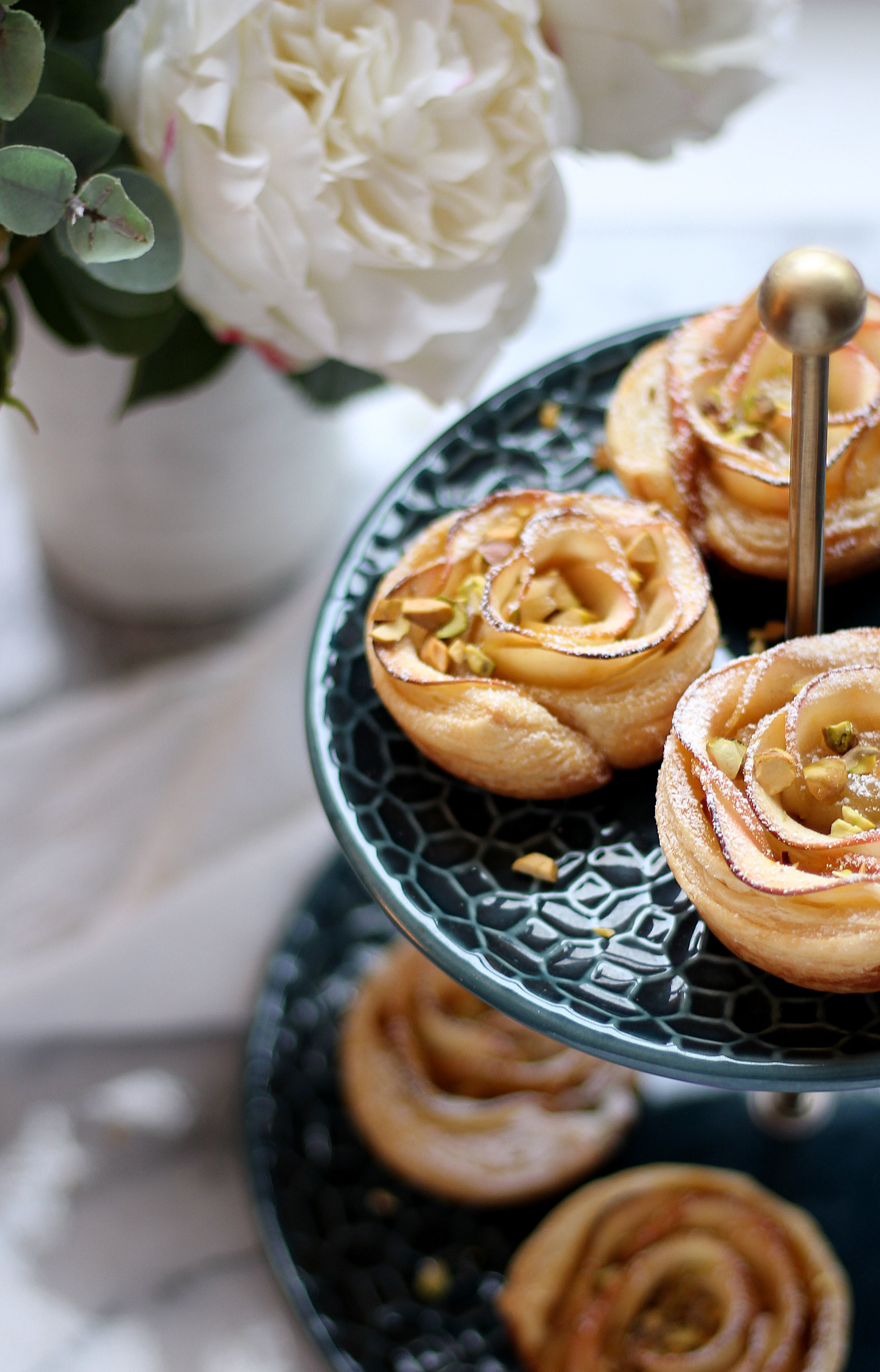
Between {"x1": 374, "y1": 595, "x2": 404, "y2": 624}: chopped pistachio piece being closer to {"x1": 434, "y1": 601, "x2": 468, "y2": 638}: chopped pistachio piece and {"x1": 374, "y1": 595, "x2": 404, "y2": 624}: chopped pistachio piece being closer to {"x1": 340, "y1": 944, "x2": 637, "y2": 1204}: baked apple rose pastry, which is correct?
{"x1": 434, "y1": 601, "x2": 468, "y2": 638}: chopped pistachio piece

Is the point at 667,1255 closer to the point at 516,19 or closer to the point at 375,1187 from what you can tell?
the point at 375,1187

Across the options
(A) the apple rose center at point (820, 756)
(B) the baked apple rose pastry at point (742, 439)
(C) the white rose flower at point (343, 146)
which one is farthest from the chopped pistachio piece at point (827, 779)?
(C) the white rose flower at point (343, 146)

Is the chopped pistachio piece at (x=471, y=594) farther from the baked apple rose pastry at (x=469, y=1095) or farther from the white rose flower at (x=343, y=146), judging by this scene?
the baked apple rose pastry at (x=469, y=1095)

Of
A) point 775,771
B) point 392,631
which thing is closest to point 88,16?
point 392,631

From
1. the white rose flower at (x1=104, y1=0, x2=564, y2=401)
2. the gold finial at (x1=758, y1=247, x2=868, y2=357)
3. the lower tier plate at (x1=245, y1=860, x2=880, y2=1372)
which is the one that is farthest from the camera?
the lower tier plate at (x1=245, y1=860, x2=880, y2=1372)

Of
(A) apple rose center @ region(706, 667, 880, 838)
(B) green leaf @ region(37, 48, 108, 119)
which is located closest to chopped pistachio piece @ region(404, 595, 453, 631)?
(A) apple rose center @ region(706, 667, 880, 838)

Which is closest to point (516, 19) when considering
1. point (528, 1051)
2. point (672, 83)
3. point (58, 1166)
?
point (672, 83)
